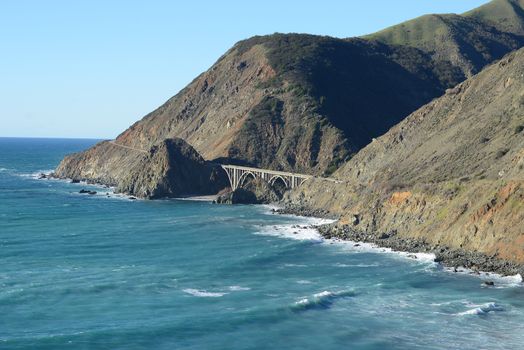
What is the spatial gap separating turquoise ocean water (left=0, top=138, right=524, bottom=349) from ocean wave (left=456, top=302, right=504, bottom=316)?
0.15 meters

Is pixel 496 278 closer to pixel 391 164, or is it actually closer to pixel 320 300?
pixel 320 300

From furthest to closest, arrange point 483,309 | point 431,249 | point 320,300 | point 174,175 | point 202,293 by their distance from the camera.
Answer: point 174,175, point 431,249, point 202,293, point 320,300, point 483,309

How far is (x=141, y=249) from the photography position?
356ft

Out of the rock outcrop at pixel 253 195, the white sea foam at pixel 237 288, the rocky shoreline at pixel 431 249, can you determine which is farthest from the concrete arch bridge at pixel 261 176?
the white sea foam at pixel 237 288

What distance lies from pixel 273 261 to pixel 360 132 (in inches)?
3503

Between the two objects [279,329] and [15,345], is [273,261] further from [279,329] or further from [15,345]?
[15,345]

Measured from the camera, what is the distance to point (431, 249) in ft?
330

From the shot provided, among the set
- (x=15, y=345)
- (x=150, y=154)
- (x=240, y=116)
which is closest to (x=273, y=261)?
(x=15, y=345)

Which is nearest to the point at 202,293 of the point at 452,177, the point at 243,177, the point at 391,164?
the point at 452,177

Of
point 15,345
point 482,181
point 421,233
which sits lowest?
point 15,345

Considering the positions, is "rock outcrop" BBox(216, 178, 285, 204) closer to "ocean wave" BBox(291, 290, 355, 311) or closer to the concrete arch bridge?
the concrete arch bridge

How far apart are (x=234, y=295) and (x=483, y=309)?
22.7 meters

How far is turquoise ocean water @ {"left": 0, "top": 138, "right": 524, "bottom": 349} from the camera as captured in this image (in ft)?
223

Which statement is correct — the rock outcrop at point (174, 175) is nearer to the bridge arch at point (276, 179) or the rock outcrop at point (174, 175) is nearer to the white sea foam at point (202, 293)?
the bridge arch at point (276, 179)
